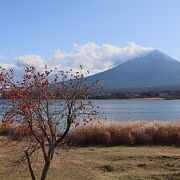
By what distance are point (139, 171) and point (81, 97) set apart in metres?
4.69

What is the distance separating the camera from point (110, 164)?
42.1ft

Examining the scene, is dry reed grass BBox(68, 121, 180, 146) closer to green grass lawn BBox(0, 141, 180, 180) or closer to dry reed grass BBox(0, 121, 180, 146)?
dry reed grass BBox(0, 121, 180, 146)

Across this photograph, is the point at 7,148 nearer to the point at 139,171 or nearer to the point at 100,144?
the point at 100,144

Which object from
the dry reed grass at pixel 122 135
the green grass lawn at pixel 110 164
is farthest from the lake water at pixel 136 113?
the dry reed grass at pixel 122 135

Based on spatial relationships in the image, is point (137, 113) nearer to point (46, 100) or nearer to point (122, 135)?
point (122, 135)

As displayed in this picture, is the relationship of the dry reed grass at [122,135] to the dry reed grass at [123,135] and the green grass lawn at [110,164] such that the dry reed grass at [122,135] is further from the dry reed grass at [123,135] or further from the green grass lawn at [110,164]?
the green grass lawn at [110,164]

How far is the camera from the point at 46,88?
26.9 feet

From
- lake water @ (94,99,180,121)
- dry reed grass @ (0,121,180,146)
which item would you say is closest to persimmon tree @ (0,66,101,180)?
lake water @ (94,99,180,121)

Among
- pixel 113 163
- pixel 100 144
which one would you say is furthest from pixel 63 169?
pixel 100 144

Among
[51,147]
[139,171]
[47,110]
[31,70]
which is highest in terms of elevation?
[31,70]

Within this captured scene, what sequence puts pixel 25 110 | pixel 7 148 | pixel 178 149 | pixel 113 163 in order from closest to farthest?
1. pixel 25 110
2. pixel 113 163
3. pixel 7 148
4. pixel 178 149

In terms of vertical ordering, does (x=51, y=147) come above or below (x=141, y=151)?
above

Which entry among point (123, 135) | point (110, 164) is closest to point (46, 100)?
point (110, 164)

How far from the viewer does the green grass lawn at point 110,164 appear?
11.3m
